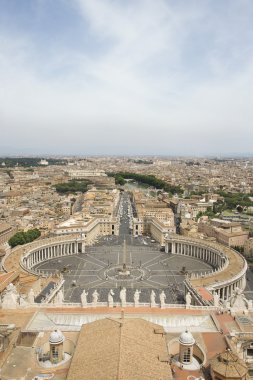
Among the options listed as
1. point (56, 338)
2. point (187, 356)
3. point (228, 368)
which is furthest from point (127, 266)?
point (228, 368)

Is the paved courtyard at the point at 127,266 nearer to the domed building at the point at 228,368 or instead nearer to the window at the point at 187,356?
the window at the point at 187,356

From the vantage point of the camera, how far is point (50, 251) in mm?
72375

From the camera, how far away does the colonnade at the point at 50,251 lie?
65.8 meters

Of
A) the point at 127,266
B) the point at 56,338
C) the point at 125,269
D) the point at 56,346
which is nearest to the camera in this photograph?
the point at 56,338

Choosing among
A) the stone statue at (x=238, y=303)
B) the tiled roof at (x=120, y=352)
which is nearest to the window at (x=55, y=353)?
the tiled roof at (x=120, y=352)

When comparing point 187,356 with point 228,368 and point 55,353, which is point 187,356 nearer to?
point 228,368

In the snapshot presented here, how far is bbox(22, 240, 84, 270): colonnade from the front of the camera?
65838 mm

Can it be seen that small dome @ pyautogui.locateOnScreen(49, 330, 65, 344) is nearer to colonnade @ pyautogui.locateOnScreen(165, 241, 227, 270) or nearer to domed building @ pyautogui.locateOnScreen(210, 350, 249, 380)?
domed building @ pyautogui.locateOnScreen(210, 350, 249, 380)

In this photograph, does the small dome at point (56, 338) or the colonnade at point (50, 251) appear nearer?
the small dome at point (56, 338)

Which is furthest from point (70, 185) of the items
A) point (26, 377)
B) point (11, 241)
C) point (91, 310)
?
point (26, 377)

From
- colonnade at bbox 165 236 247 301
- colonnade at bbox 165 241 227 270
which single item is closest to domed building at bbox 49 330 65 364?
colonnade at bbox 165 236 247 301

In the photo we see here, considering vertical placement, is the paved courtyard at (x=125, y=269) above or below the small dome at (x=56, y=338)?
below

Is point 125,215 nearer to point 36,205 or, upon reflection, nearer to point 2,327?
point 36,205

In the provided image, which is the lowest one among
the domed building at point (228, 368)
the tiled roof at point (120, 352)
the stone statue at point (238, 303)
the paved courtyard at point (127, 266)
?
the paved courtyard at point (127, 266)
